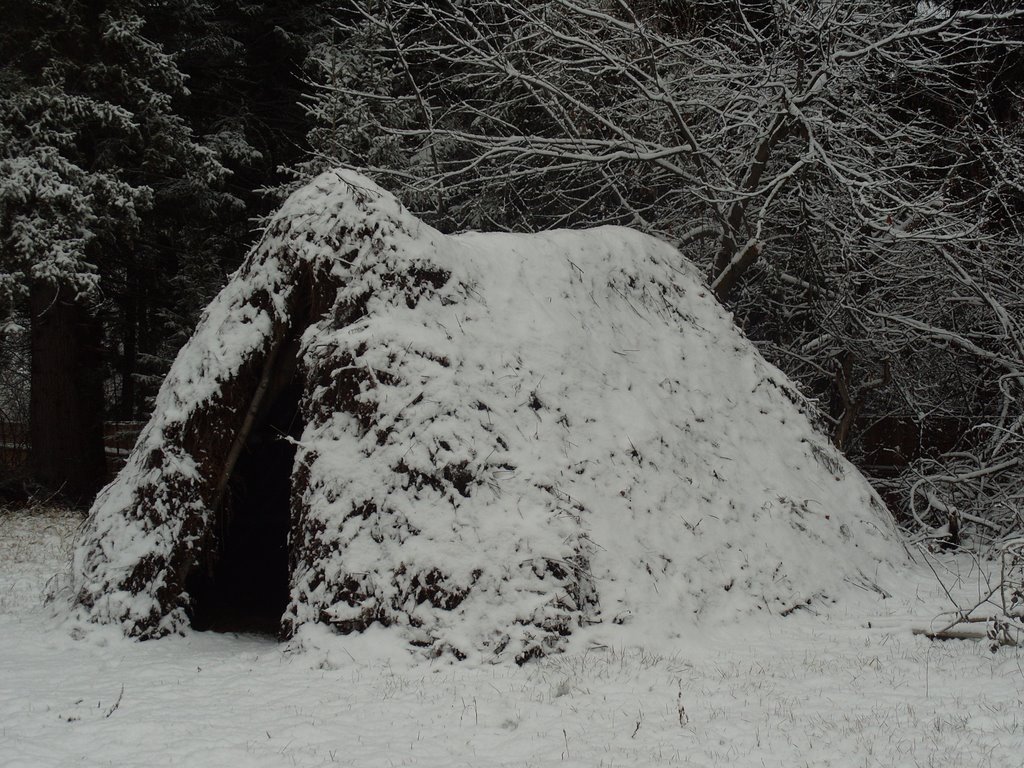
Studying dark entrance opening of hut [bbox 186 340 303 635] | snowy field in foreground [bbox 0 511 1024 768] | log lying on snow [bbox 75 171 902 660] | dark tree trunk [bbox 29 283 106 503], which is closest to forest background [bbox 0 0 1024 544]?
dark tree trunk [bbox 29 283 106 503]

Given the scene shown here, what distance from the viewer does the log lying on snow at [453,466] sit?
5.73 meters

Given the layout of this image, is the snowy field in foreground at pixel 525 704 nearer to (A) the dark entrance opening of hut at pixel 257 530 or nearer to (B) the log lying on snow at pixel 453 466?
(B) the log lying on snow at pixel 453 466

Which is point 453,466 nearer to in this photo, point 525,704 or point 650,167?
point 525,704

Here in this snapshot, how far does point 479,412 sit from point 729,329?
360 centimetres

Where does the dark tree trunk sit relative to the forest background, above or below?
below

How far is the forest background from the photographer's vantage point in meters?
11.0

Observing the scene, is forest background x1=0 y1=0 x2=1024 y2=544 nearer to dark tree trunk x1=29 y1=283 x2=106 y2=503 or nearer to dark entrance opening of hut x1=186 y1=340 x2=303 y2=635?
dark tree trunk x1=29 y1=283 x2=106 y2=503

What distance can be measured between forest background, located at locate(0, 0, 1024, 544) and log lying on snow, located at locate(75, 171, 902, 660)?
3.41m

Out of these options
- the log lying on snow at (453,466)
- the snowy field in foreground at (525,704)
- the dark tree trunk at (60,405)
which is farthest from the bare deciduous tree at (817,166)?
the dark tree trunk at (60,405)

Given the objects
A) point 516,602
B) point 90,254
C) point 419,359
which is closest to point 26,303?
point 90,254

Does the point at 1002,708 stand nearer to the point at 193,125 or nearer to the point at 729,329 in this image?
the point at 729,329

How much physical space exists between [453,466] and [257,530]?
390cm

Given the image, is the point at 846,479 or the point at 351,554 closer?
the point at 351,554

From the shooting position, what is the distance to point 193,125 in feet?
54.4
